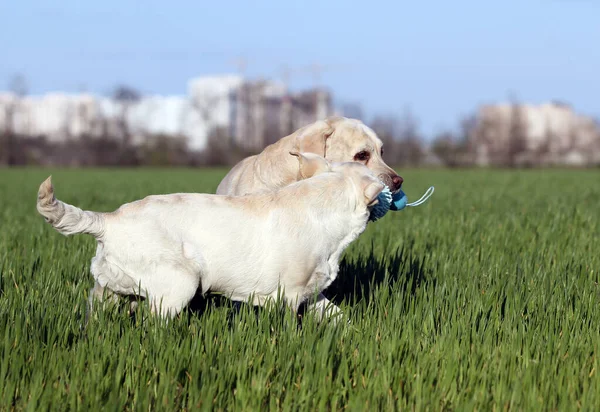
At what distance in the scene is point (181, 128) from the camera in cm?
6894

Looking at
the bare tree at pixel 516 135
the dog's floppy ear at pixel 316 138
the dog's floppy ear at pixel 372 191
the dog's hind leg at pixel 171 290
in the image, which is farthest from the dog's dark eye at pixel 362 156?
the bare tree at pixel 516 135

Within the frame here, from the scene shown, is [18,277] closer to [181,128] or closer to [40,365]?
[40,365]

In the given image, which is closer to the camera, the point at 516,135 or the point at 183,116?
the point at 516,135

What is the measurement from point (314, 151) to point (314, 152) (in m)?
0.01

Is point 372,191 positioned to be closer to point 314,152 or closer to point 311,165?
point 311,165

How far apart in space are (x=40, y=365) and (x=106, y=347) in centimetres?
31

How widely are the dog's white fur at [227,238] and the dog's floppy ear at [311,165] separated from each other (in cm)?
15

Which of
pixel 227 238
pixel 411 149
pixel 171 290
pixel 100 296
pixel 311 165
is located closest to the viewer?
pixel 171 290

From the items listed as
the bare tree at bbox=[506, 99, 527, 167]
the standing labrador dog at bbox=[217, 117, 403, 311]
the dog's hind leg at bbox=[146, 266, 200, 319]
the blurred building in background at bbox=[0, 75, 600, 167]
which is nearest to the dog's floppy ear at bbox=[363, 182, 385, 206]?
the dog's hind leg at bbox=[146, 266, 200, 319]

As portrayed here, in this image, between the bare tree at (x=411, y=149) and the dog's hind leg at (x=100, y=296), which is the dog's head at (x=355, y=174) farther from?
the bare tree at (x=411, y=149)

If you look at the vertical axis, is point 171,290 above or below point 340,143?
below

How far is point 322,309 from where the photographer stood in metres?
4.24

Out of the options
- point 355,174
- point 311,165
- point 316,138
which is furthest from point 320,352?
point 316,138

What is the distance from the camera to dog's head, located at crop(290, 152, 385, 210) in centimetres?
A: 407
